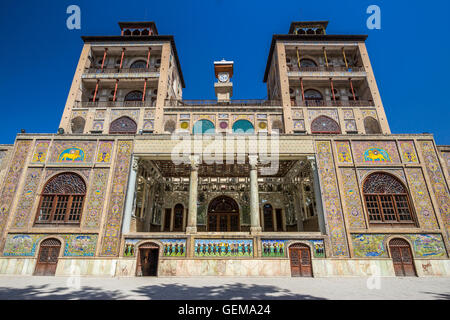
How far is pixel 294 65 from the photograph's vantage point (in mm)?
24578

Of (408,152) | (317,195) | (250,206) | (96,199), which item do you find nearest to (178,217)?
(96,199)

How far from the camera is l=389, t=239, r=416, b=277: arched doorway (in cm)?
1047

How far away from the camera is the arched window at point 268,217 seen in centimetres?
1875

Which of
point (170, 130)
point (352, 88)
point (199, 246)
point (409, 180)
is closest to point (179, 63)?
point (170, 130)

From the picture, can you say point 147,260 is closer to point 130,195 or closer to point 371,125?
point 130,195

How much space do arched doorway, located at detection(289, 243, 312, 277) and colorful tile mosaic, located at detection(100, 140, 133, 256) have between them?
323 inches

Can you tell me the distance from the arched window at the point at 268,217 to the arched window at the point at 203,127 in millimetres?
8173

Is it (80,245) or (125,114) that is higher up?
(125,114)

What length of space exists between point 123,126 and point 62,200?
10.5 meters

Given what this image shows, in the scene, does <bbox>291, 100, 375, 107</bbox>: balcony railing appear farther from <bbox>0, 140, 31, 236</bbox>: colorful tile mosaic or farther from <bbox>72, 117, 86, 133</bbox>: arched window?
<bbox>0, 140, 31, 236</bbox>: colorful tile mosaic

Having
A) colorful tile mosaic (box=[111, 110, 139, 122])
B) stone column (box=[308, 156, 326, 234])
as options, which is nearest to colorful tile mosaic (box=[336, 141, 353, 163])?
stone column (box=[308, 156, 326, 234])

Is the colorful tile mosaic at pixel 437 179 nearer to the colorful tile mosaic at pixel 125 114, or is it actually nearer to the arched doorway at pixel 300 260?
the arched doorway at pixel 300 260

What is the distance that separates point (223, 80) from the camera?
78.1 ft

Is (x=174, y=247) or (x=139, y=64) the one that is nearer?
(x=174, y=247)
